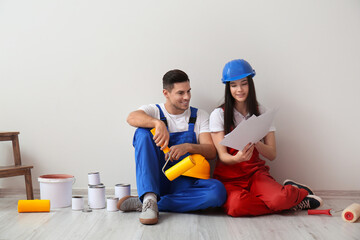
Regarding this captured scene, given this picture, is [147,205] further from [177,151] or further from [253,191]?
[253,191]

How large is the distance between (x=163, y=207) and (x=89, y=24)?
144 centimetres

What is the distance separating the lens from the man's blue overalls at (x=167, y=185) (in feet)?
7.01

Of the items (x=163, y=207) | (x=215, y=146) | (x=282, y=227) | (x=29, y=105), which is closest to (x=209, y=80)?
(x=215, y=146)

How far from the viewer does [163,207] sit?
7.31 ft

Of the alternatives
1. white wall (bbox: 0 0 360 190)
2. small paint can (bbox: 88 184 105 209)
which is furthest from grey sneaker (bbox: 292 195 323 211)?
small paint can (bbox: 88 184 105 209)

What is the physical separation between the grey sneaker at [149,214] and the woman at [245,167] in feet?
1.40

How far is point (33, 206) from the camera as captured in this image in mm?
2281

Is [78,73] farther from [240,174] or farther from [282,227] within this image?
[282,227]

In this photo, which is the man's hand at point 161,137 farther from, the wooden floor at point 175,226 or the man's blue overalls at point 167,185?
the wooden floor at point 175,226

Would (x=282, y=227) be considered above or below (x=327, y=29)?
below

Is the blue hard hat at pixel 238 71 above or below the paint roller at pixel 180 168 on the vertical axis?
above

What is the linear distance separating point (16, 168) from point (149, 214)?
1.16 metres

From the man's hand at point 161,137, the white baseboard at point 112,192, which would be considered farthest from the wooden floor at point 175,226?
the man's hand at point 161,137

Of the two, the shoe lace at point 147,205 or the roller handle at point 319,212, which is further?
the roller handle at point 319,212
